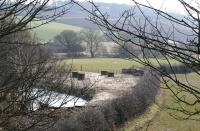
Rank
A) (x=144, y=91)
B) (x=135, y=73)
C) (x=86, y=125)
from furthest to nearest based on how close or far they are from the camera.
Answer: (x=135, y=73) → (x=144, y=91) → (x=86, y=125)

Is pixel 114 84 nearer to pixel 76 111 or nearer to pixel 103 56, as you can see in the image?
pixel 76 111

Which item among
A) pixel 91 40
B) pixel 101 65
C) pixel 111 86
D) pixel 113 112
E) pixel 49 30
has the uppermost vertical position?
pixel 49 30

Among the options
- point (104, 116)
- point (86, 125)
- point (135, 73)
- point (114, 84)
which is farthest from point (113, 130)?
point (135, 73)

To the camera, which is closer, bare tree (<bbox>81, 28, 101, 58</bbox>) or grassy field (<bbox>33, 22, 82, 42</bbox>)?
grassy field (<bbox>33, 22, 82, 42</bbox>)

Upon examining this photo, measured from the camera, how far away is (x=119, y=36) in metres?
5.47

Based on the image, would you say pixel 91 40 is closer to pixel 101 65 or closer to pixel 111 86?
pixel 101 65

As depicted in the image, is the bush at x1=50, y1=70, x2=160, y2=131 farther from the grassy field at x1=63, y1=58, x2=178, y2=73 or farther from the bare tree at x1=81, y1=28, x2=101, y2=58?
the bare tree at x1=81, y1=28, x2=101, y2=58

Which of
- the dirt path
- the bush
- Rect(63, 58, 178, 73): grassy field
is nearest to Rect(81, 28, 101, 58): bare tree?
Rect(63, 58, 178, 73): grassy field

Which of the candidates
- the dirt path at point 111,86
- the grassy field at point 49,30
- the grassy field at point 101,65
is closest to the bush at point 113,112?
the dirt path at point 111,86

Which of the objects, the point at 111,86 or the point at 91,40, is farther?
the point at 91,40

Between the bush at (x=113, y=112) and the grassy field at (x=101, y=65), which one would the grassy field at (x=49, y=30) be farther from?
the bush at (x=113, y=112)

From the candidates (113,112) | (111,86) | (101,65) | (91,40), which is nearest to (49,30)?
(91,40)

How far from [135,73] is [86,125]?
38.2 meters

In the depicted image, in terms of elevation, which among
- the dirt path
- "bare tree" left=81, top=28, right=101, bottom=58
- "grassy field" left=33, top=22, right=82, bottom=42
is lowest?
the dirt path
